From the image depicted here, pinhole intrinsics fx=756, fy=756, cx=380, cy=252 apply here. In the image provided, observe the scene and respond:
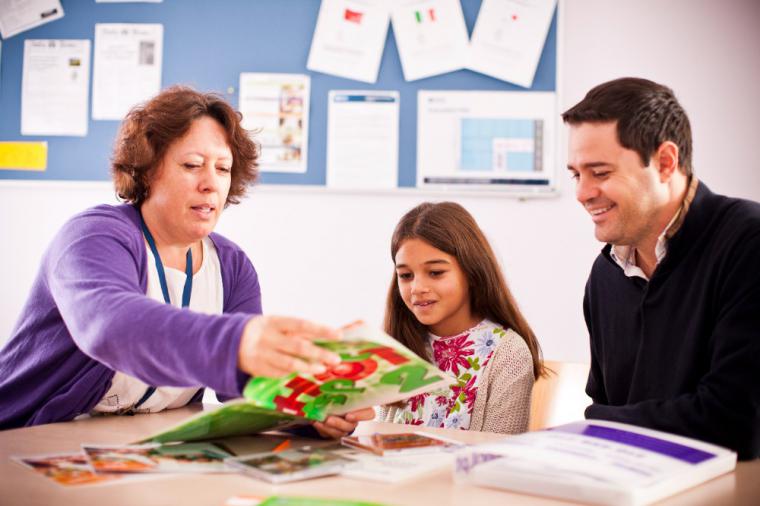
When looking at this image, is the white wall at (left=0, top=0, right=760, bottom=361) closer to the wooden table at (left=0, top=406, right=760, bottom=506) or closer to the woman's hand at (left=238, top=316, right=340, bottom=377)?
the wooden table at (left=0, top=406, right=760, bottom=506)

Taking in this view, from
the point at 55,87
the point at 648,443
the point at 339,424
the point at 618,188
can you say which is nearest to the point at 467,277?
the point at 618,188

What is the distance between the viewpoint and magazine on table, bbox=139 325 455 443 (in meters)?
0.88

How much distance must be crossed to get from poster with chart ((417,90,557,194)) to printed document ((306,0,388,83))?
22 cm

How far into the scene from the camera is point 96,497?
0.80m

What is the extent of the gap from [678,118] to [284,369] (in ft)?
3.35

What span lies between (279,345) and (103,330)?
0.25 metres

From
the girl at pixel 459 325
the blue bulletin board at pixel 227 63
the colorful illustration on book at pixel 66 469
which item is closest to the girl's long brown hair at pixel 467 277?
the girl at pixel 459 325

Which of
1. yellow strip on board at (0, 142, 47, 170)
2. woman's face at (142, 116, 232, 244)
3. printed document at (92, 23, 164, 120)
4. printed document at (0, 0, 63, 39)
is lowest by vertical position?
woman's face at (142, 116, 232, 244)

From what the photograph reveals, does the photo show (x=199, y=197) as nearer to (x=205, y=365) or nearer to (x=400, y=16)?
(x=205, y=365)

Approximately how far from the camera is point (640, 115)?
4.71 feet

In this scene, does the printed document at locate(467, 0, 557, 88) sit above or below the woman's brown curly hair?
above

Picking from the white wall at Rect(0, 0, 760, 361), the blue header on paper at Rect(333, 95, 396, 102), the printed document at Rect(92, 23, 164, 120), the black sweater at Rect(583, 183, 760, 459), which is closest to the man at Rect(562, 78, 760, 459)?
the black sweater at Rect(583, 183, 760, 459)

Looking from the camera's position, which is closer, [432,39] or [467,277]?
[467,277]

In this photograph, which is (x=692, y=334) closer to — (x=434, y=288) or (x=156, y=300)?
(x=434, y=288)
